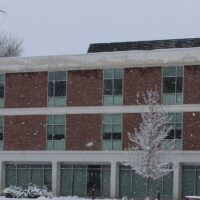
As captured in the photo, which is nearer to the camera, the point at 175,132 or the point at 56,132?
the point at 175,132

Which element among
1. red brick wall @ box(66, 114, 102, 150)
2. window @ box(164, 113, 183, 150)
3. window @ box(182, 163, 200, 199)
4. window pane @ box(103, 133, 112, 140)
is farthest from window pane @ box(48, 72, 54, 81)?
window @ box(182, 163, 200, 199)

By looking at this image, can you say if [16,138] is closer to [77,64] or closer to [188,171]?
[77,64]

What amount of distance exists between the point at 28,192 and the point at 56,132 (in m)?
4.41

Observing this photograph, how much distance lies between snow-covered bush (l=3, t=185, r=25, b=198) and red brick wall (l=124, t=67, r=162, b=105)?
9.11m

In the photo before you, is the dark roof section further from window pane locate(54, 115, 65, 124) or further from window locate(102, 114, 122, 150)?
window pane locate(54, 115, 65, 124)

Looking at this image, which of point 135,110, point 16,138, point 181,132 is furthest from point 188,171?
point 16,138

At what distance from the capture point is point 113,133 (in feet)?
138

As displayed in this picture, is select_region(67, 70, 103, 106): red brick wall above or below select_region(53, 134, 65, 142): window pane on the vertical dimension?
above

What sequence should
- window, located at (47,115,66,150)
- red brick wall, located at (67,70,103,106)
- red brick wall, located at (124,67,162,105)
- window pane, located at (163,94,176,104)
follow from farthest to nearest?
window, located at (47,115,66,150), red brick wall, located at (67,70,103,106), red brick wall, located at (124,67,162,105), window pane, located at (163,94,176,104)

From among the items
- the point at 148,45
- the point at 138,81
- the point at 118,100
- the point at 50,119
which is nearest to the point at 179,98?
the point at 138,81

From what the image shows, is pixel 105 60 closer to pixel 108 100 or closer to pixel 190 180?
pixel 108 100

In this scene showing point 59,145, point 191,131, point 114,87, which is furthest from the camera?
point 59,145

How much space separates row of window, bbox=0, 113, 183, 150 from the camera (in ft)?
133

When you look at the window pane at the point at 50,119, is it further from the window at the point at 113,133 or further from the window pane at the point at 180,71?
the window pane at the point at 180,71
